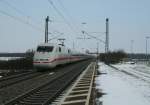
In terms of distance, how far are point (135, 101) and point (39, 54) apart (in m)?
22.9

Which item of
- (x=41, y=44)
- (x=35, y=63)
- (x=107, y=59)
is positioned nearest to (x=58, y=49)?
(x=41, y=44)

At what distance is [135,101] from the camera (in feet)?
45.6

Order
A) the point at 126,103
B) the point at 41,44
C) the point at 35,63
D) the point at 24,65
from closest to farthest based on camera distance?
the point at 126,103, the point at 35,63, the point at 41,44, the point at 24,65

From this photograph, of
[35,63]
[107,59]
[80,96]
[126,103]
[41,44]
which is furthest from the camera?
[107,59]

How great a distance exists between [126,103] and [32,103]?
3.81m

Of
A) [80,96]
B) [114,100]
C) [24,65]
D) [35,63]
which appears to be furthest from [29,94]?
[24,65]

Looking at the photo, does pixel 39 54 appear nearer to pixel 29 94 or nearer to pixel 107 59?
pixel 29 94

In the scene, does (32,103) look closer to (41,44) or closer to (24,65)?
(41,44)

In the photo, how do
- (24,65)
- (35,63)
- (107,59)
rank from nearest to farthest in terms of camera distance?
(35,63)
(24,65)
(107,59)

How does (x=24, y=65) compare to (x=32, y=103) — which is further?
(x=24, y=65)

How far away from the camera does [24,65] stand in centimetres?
4797

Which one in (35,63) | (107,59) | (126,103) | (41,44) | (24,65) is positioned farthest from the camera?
(107,59)

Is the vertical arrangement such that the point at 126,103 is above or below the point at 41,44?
below

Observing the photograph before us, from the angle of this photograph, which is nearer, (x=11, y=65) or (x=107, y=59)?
(x=11, y=65)
